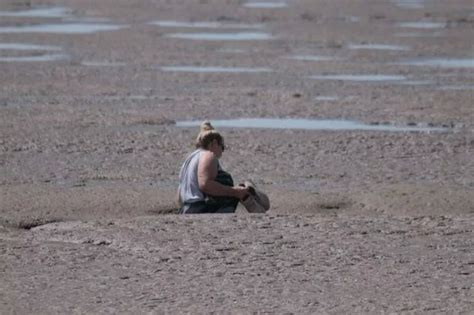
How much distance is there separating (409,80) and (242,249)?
1261 cm

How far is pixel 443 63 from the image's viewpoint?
24.2m

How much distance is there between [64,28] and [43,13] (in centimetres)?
616

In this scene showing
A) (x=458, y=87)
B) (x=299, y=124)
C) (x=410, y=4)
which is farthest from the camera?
(x=410, y=4)

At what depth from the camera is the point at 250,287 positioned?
8172mm

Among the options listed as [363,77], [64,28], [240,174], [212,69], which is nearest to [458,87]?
[363,77]

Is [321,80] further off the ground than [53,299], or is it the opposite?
[53,299]

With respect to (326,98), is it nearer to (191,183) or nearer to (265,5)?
(191,183)

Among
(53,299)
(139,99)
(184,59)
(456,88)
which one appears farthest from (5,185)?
(184,59)

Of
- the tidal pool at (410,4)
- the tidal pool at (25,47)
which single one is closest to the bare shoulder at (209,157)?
the tidal pool at (25,47)

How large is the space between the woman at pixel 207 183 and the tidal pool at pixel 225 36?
18.2 meters

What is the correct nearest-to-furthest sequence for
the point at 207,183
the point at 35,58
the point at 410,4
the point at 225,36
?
the point at 207,183, the point at 35,58, the point at 225,36, the point at 410,4

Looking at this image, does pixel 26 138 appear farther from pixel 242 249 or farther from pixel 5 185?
pixel 242 249

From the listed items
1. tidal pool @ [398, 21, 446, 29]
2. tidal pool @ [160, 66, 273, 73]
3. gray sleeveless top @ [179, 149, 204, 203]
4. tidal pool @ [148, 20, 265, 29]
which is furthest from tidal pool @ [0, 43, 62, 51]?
gray sleeveless top @ [179, 149, 204, 203]

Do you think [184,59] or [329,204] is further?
[184,59]
